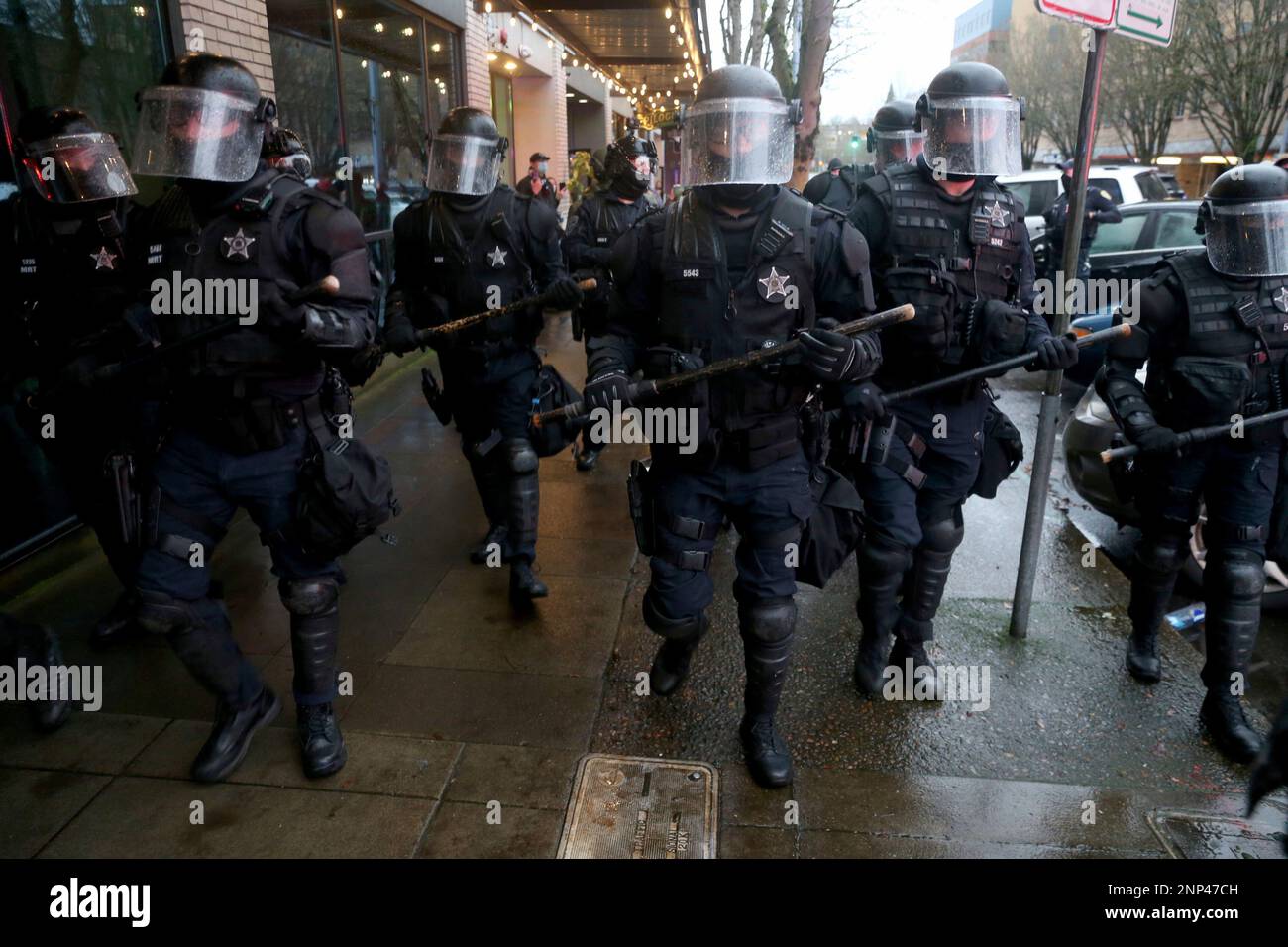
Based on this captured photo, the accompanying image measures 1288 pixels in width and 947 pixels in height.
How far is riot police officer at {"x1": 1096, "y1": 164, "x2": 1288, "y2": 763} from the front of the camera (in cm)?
320

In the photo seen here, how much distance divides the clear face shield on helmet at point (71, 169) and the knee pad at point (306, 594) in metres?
1.77

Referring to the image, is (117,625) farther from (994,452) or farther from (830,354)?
(994,452)

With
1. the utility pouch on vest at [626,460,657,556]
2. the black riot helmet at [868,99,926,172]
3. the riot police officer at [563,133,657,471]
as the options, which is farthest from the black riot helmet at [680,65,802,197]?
the riot police officer at [563,133,657,471]

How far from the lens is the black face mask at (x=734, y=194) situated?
290 cm

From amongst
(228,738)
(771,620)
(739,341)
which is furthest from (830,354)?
(228,738)

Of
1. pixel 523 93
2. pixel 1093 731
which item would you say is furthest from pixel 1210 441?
pixel 523 93

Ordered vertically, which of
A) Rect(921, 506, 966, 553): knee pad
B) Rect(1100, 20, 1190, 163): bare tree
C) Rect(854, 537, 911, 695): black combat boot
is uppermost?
Rect(1100, 20, 1190, 163): bare tree

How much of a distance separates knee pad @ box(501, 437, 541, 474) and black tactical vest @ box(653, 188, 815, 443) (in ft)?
4.90

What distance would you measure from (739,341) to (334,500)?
1386 millimetres

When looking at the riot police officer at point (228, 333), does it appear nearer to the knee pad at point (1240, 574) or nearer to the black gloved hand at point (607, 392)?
the black gloved hand at point (607, 392)

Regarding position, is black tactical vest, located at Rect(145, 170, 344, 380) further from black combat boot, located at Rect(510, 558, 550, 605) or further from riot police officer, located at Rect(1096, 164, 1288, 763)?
riot police officer, located at Rect(1096, 164, 1288, 763)
